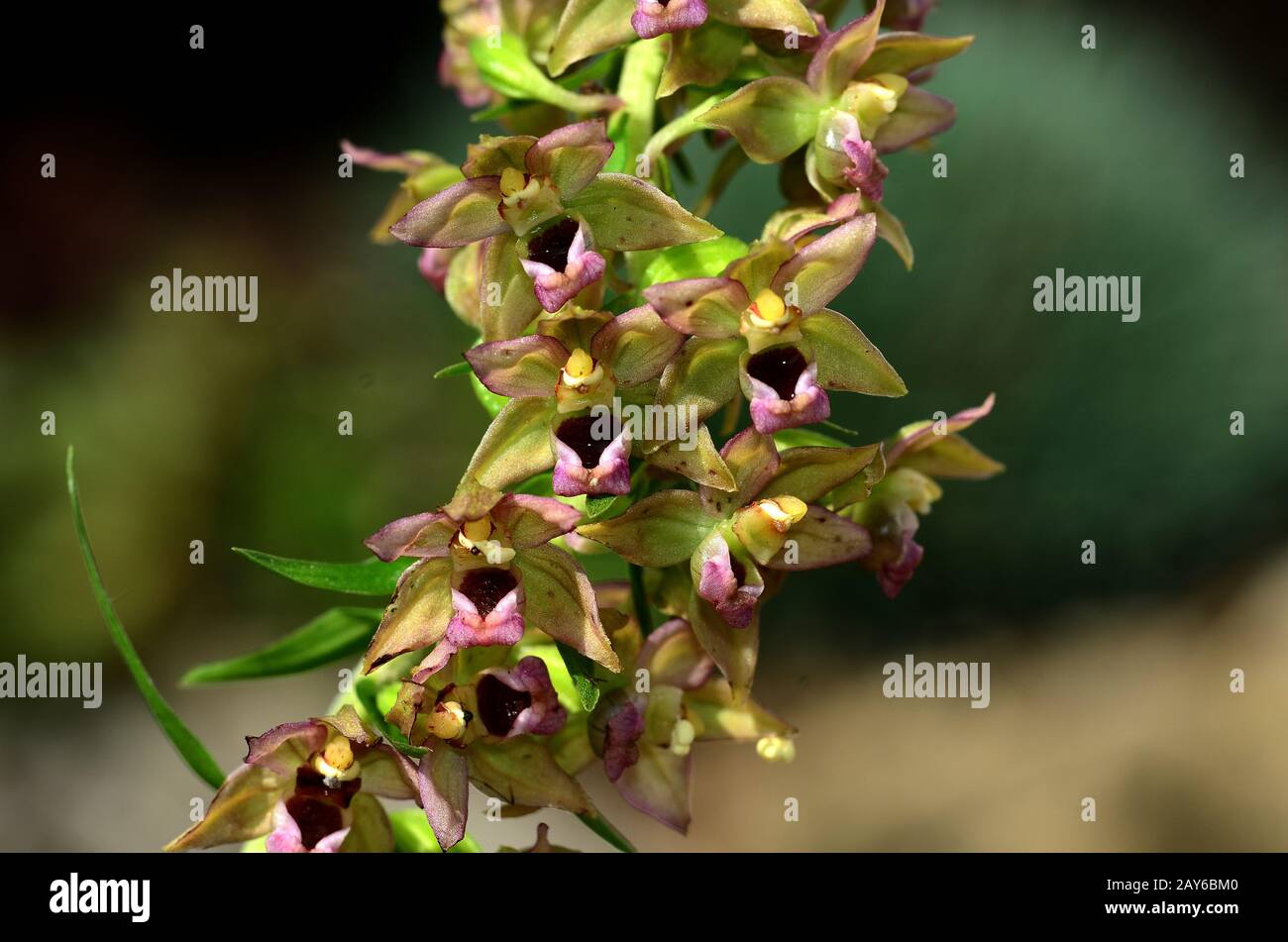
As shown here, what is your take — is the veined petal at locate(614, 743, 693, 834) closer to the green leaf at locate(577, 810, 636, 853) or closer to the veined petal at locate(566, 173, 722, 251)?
the green leaf at locate(577, 810, 636, 853)

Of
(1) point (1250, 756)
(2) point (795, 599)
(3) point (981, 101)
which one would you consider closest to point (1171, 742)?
(1) point (1250, 756)

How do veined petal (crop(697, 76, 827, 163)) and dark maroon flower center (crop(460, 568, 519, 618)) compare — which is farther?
veined petal (crop(697, 76, 827, 163))

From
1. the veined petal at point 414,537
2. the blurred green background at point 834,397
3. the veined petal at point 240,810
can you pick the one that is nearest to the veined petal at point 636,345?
the veined petal at point 414,537

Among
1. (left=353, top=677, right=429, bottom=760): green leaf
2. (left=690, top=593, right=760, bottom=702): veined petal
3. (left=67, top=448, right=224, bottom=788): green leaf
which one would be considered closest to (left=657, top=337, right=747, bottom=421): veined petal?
(left=690, top=593, right=760, bottom=702): veined petal
